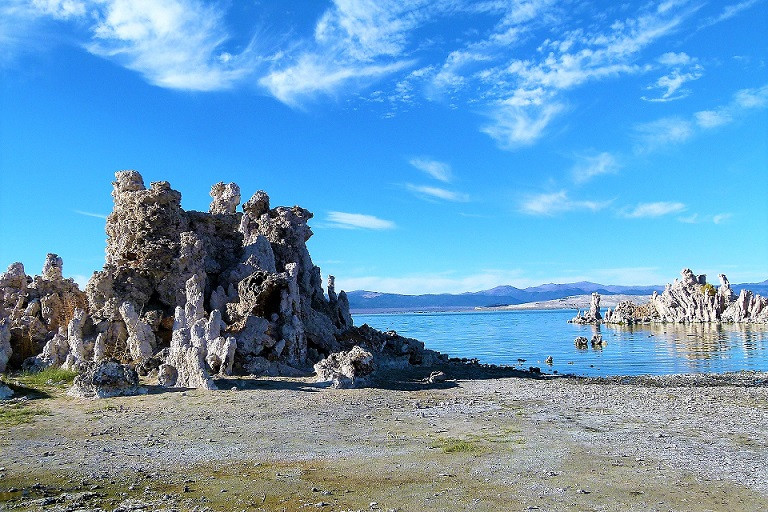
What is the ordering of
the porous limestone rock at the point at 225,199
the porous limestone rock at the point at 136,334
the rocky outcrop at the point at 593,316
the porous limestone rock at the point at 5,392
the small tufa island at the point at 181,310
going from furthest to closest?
the rocky outcrop at the point at 593,316, the porous limestone rock at the point at 225,199, the porous limestone rock at the point at 136,334, the small tufa island at the point at 181,310, the porous limestone rock at the point at 5,392

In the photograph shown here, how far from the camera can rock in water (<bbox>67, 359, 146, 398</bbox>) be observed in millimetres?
21609

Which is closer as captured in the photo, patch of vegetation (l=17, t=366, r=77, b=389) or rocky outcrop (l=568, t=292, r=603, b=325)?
patch of vegetation (l=17, t=366, r=77, b=389)

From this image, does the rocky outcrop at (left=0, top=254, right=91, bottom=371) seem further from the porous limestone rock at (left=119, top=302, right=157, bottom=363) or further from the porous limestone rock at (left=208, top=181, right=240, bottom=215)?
the porous limestone rock at (left=208, top=181, right=240, bottom=215)

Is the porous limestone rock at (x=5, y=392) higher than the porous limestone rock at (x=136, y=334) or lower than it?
lower

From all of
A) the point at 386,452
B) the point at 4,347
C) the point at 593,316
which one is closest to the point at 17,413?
the point at 386,452

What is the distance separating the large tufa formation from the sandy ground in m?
99.8

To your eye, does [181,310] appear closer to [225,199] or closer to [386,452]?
[225,199]

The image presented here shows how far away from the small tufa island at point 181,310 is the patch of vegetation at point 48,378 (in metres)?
0.71

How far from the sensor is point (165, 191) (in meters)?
33.7

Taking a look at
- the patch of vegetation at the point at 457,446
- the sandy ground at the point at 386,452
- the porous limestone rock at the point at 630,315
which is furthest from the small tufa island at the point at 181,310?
the porous limestone rock at the point at 630,315

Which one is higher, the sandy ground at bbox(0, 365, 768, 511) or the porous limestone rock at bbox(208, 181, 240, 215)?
the porous limestone rock at bbox(208, 181, 240, 215)

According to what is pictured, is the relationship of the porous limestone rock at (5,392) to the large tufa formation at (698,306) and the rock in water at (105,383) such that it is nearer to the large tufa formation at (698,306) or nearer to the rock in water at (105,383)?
the rock in water at (105,383)

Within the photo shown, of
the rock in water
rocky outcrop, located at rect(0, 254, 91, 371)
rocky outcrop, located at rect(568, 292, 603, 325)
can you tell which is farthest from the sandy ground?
rocky outcrop, located at rect(568, 292, 603, 325)

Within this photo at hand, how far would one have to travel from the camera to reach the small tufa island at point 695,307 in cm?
10806
